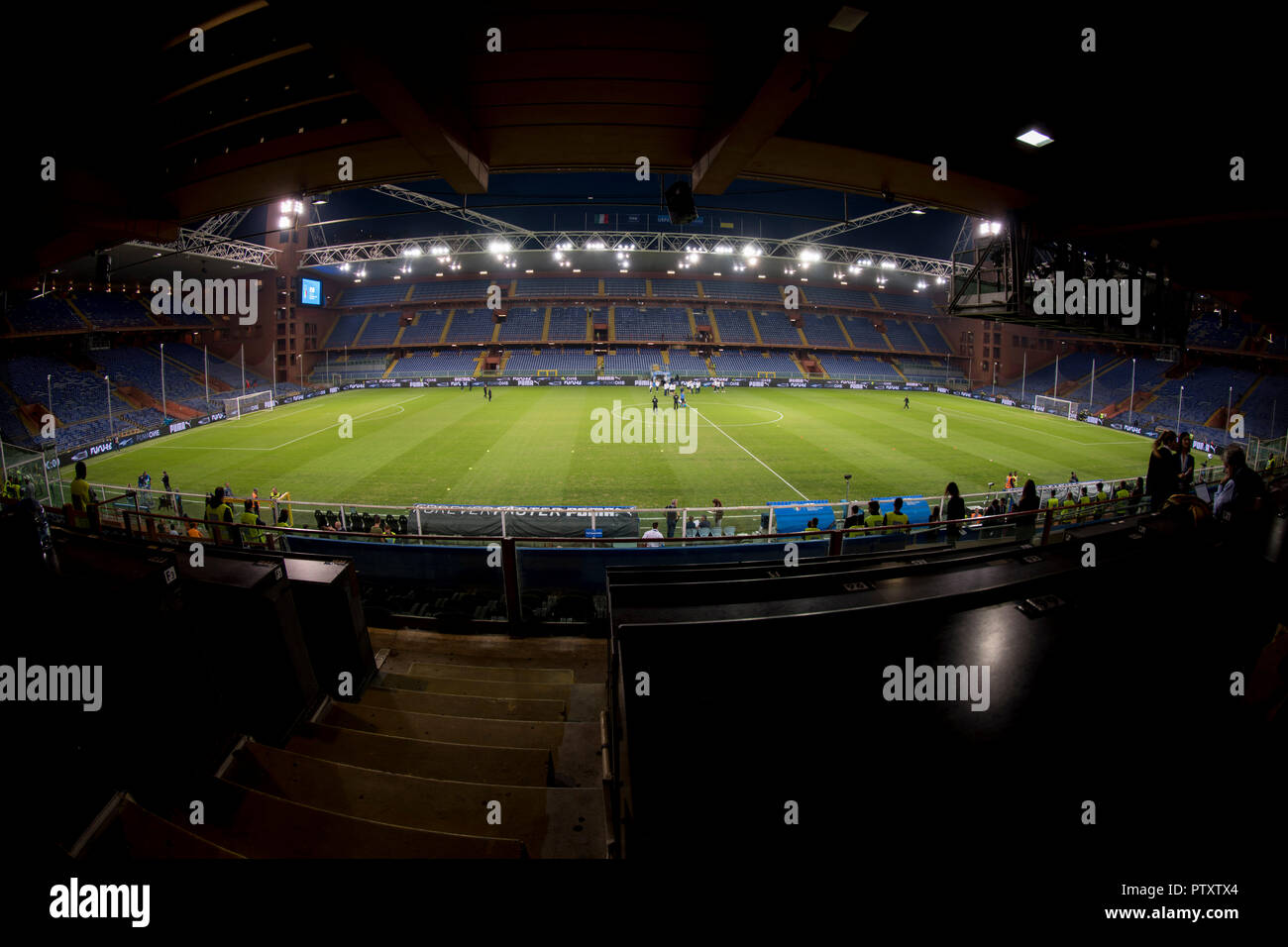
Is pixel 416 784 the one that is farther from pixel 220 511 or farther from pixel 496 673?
pixel 220 511

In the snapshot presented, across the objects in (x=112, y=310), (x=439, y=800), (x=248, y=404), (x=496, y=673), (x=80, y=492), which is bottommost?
(x=496, y=673)

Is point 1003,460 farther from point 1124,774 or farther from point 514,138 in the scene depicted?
point 514,138

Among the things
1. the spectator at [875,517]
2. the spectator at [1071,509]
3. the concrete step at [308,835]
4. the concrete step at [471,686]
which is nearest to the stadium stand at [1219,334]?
the spectator at [1071,509]

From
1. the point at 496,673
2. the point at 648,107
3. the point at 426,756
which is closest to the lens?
the point at 426,756

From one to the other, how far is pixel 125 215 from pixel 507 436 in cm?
1910

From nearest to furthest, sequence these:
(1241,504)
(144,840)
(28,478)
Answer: (144,840) < (1241,504) < (28,478)

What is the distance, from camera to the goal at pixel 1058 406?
123 ft

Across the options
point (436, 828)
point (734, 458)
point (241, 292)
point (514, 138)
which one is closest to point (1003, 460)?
point (734, 458)

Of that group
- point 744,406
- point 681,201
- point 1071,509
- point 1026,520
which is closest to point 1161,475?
point 1026,520

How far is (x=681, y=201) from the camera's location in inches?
297

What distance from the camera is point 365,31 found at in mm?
3561

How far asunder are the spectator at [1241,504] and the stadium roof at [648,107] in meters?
3.01

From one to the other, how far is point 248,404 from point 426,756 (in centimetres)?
4650

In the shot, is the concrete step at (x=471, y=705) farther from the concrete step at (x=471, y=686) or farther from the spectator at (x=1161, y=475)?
the spectator at (x=1161, y=475)
